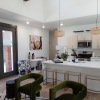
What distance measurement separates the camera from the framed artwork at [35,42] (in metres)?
7.26

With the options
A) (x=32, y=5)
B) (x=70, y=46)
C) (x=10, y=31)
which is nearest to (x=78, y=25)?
(x=70, y=46)

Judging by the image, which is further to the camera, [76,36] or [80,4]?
[76,36]

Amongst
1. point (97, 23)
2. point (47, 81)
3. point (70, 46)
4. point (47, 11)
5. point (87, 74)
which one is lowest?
point (47, 81)

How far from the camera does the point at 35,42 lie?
7.59 m

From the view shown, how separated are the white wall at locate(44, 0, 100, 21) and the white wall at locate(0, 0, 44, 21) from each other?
1.35 feet

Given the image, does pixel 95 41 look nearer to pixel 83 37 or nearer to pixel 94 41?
pixel 94 41

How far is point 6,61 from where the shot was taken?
5844 millimetres

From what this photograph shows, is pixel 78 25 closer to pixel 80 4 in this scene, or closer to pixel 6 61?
pixel 80 4

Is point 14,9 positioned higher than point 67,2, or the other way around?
point 67,2

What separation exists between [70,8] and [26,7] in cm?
199

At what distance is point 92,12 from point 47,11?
231 centimetres

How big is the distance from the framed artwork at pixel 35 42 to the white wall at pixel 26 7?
170 centimetres

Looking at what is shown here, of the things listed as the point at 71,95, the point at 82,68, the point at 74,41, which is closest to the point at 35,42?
the point at 74,41

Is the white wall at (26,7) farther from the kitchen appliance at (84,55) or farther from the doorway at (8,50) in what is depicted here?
the kitchen appliance at (84,55)
